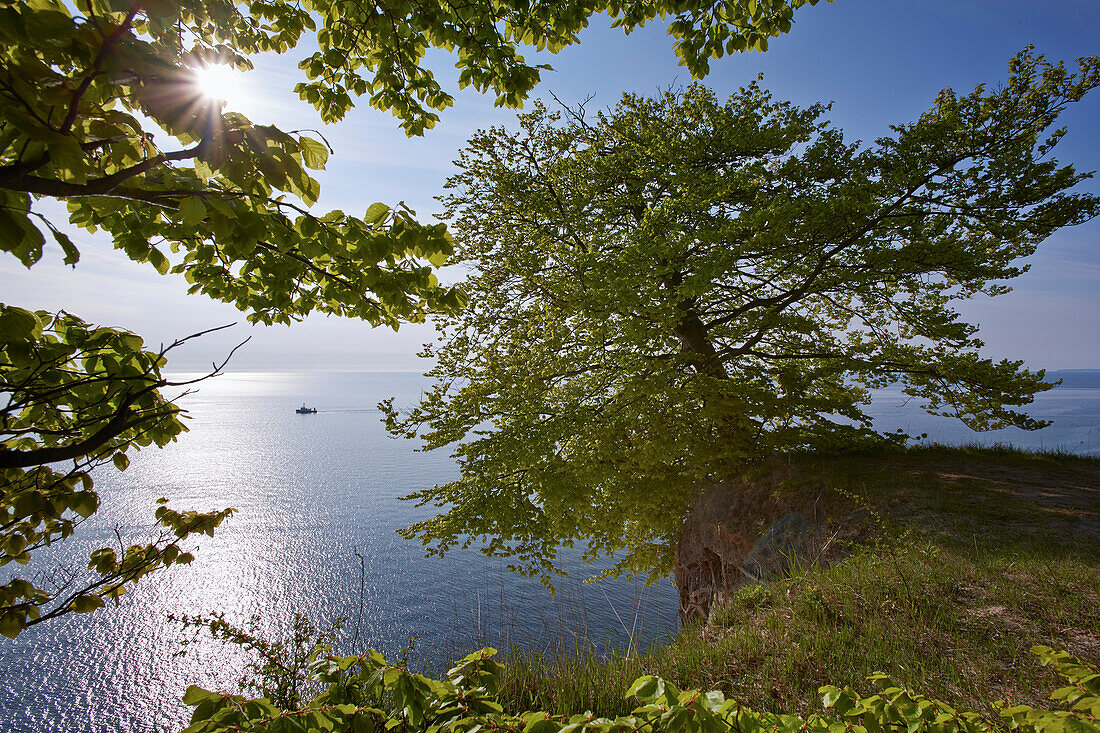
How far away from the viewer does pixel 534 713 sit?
1.75m

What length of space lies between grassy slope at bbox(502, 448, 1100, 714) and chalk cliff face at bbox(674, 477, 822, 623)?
100cm

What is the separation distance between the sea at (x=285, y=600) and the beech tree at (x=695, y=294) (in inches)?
78.1

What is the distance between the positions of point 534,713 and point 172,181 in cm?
269

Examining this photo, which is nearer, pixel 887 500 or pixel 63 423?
pixel 63 423

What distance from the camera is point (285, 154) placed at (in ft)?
5.83

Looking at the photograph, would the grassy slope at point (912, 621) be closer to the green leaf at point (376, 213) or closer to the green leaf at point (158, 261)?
the green leaf at point (376, 213)

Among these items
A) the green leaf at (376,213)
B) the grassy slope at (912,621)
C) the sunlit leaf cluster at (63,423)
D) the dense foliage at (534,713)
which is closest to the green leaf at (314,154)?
the green leaf at (376,213)

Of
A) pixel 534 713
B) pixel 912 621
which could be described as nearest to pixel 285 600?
pixel 912 621

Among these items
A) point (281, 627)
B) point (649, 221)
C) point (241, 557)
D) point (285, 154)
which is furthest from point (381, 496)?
point (285, 154)

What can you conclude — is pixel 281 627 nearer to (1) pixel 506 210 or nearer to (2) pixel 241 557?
(2) pixel 241 557

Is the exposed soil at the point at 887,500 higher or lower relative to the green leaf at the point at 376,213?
lower

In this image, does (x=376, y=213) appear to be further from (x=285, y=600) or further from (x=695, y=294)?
(x=285, y=600)

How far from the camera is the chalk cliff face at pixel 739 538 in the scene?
8641 millimetres

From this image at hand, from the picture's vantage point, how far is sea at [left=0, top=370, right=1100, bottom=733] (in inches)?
501
